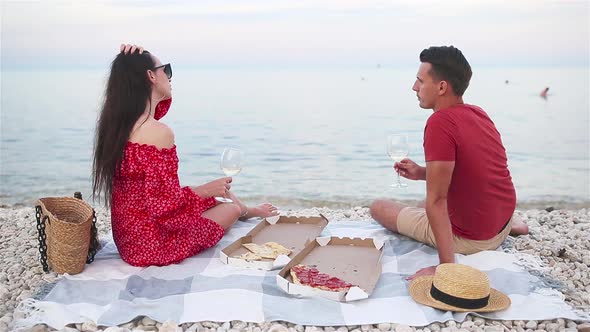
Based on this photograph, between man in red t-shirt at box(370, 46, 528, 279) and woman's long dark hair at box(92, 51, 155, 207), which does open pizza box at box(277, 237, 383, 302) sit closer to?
man in red t-shirt at box(370, 46, 528, 279)

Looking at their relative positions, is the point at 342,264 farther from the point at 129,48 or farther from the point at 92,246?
the point at 129,48

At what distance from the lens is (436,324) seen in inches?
150

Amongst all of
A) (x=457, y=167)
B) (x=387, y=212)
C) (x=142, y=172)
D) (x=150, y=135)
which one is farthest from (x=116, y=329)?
(x=387, y=212)

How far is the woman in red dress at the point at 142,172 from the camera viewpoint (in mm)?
4582

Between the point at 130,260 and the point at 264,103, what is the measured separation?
1945cm

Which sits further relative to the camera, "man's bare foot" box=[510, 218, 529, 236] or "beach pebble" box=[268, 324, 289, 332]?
"man's bare foot" box=[510, 218, 529, 236]

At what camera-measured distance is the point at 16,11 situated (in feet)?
Answer: 79.7

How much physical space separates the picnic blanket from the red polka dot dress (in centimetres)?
11

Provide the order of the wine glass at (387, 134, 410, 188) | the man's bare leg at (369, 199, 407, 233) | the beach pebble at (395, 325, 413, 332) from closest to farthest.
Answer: the beach pebble at (395, 325, 413, 332)
the wine glass at (387, 134, 410, 188)
the man's bare leg at (369, 199, 407, 233)

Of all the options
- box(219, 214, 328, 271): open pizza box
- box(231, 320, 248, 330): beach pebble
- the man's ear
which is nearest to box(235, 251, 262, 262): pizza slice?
box(219, 214, 328, 271): open pizza box

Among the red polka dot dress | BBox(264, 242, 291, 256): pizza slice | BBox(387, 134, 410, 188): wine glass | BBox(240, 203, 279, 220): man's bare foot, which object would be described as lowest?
BBox(240, 203, 279, 220): man's bare foot

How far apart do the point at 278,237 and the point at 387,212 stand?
92 cm

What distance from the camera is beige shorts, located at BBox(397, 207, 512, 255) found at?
4.88 metres

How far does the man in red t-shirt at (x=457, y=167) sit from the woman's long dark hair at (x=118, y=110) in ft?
6.17
